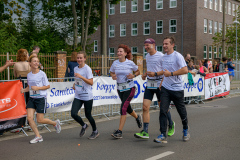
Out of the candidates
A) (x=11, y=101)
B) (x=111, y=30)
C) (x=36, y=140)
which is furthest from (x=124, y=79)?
(x=111, y=30)

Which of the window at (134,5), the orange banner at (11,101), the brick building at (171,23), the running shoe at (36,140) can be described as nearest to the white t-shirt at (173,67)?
the running shoe at (36,140)

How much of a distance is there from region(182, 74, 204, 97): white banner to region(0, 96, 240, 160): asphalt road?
4502mm

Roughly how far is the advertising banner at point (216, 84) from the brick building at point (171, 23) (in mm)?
25536

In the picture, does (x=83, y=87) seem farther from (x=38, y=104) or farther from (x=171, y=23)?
(x=171, y=23)

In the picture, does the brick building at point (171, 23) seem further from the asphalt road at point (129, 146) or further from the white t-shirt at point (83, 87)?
the white t-shirt at point (83, 87)

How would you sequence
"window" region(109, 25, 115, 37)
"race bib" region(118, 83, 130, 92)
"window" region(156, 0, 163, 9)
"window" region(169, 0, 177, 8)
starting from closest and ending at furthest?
"race bib" region(118, 83, 130, 92) → "window" region(169, 0, 177, 8) → "window" region(156, 0, 163, 9) → "window" region(109, 25, 115, 37)

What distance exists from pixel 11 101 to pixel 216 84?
10.2 m

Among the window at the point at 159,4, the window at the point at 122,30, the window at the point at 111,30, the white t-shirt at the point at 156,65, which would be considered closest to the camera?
the white t-shirt at the point at 156,65

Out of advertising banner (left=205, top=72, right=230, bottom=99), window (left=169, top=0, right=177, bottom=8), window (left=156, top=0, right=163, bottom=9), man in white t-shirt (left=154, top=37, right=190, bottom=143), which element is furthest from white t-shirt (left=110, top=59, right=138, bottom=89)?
window (left=156, top=0, right=163, bottom=9)

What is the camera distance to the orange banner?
23.0ft

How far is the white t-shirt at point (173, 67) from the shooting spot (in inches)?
244

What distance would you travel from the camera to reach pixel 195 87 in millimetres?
13273

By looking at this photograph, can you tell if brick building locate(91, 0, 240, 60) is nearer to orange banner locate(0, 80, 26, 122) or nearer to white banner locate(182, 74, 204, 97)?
white banner locate(182, 74, 204, 97)

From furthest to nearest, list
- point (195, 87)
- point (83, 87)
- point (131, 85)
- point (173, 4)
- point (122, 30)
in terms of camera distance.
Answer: point (122, 30) < point (173, 4) < point (195, 87) < point (131, 85) < point (83, 87)
